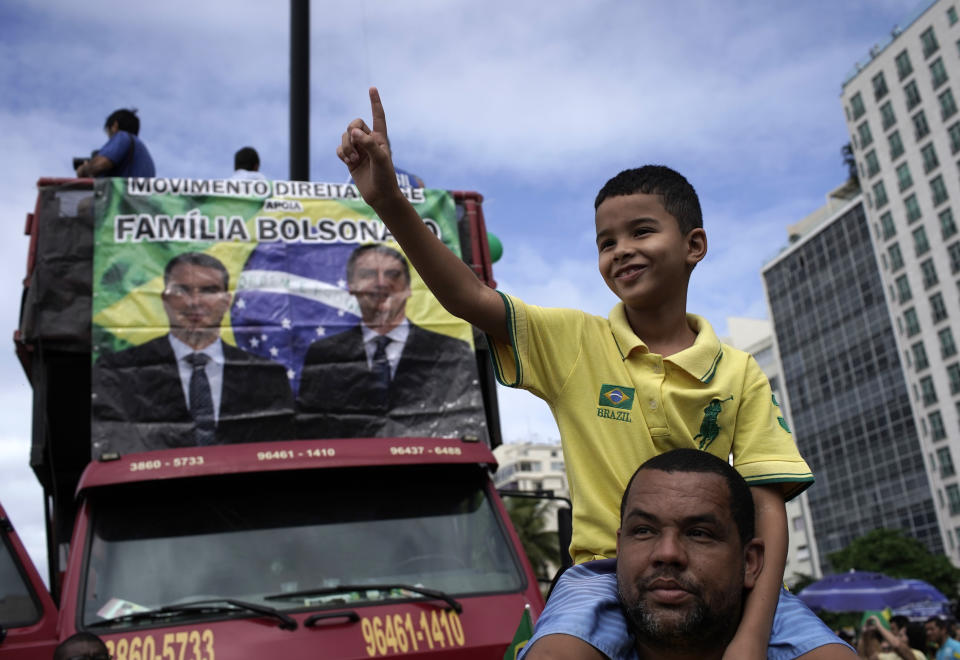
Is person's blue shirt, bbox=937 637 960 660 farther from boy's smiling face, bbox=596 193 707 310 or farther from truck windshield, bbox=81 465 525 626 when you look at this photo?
boy's smiling face, bbox=596 193 707 310

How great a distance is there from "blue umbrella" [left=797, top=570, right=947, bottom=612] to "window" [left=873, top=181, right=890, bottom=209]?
55.2 meters

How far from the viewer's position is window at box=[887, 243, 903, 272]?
6650 cm

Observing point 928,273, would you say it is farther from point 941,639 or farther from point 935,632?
point 941,639

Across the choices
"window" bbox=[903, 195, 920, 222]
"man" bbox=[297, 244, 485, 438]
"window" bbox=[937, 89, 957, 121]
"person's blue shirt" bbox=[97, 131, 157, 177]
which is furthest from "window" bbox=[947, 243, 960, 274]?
"person's blue shirt" bbox=[97, 131, 157, 177]

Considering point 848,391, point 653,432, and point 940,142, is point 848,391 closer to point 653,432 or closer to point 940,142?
point 940,142

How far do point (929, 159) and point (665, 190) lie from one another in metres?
69.0

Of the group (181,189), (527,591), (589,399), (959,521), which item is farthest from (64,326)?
(959,521)

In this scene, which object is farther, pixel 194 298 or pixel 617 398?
pixel 194 298

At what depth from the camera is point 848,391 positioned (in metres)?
71.3

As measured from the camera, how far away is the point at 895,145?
2657 inches

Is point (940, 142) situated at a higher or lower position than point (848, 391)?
higher

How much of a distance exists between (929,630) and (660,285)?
1123 cm

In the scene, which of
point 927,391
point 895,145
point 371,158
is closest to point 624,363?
point 371,158

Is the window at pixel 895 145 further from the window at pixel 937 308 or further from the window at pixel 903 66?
the window at pixel 937 308
